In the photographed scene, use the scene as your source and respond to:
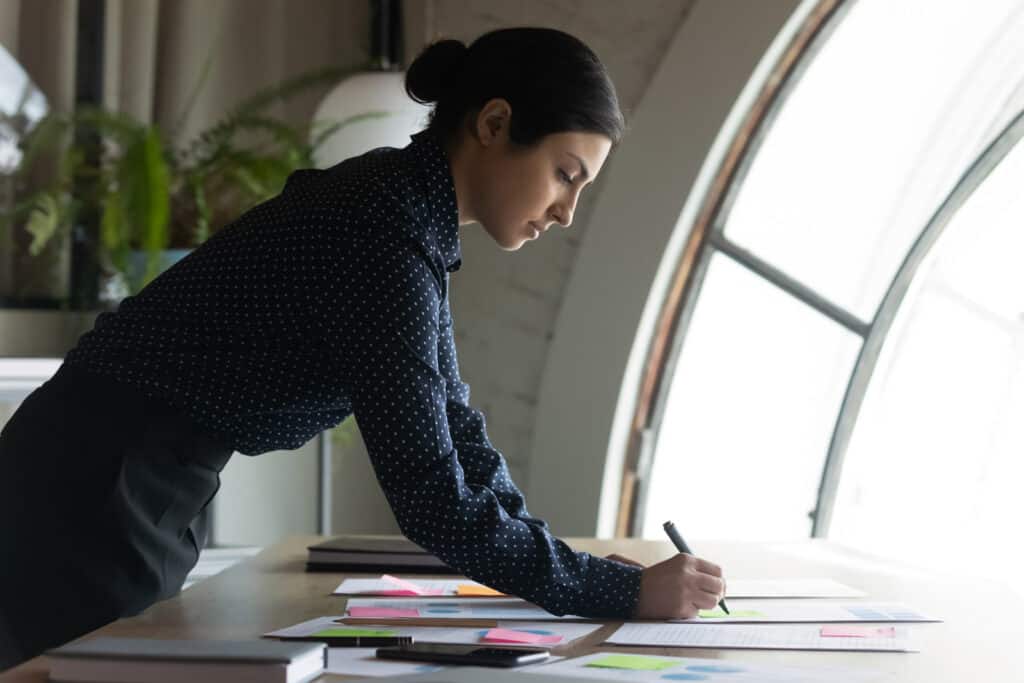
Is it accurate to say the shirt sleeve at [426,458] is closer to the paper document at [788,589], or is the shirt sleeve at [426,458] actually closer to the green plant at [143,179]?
the paper document at [788,589]

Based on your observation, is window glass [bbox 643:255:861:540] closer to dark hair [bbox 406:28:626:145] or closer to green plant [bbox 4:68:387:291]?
green plant [bbox 4:68:387:291]

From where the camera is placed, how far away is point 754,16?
3053 millimetres

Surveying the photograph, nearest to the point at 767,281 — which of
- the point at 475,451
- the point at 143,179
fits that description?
the point at 143,179

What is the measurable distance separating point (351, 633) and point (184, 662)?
312 millimetres

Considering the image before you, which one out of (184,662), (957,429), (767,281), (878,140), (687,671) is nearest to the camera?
(184,662)

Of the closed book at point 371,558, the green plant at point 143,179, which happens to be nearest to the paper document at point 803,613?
the closed book at point 371,558

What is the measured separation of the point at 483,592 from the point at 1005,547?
10.4 ft

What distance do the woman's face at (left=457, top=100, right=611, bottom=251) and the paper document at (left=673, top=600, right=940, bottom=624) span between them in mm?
475

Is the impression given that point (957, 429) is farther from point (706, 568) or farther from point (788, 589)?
point (706, 568)

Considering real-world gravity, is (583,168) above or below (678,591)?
above

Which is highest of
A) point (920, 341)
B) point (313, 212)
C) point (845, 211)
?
point (845, 211)

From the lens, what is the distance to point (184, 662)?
100 cm

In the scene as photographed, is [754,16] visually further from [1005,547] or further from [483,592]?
[1005,547]

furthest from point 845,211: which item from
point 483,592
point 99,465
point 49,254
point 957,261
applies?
point 99,465
